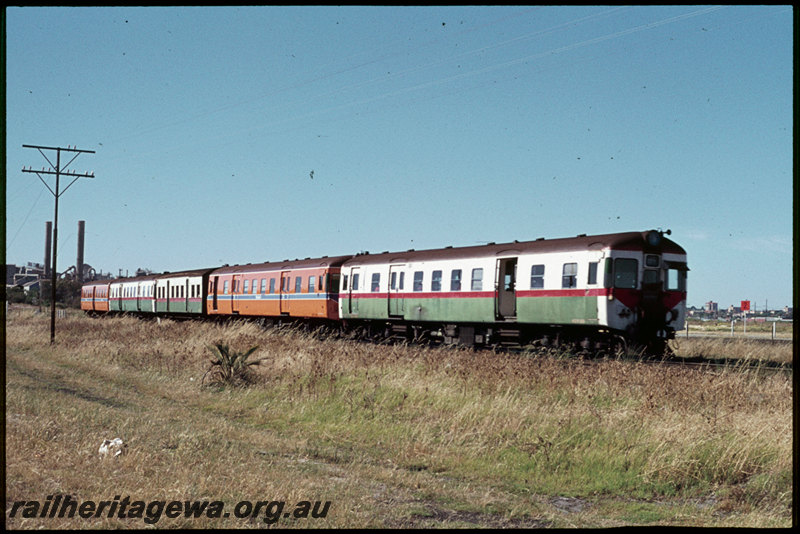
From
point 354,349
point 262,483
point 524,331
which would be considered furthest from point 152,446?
point 524,331

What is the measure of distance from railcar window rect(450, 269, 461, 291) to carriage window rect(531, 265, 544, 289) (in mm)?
3032

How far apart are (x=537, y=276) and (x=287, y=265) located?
49.9 feet

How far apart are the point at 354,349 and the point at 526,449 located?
875cm

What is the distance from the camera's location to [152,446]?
352 inches

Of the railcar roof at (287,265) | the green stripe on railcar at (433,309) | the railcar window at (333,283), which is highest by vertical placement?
the railcar roof at (287,265)

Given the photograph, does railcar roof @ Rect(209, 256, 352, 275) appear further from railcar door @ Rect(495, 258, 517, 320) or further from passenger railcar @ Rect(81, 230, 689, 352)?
railcar door @ Rect(495, 258, 517, 320)

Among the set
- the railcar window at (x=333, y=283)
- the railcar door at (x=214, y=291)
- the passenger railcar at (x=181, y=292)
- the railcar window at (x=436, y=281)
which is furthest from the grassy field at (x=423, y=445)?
the passenger railcar at (x=181, y=292)

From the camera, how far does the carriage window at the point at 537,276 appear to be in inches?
755

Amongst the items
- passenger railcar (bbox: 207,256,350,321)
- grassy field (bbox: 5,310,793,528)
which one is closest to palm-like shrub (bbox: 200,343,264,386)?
grassy field (bbox: 5,310,793,528)

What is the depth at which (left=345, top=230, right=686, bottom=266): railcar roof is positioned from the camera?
17.9m

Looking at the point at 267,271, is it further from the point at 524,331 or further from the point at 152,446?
the point at 152,446

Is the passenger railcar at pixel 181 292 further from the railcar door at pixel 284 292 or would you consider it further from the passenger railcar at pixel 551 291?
the passenger railcar at pixel 551 291

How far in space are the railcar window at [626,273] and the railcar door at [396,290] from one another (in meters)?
8.41

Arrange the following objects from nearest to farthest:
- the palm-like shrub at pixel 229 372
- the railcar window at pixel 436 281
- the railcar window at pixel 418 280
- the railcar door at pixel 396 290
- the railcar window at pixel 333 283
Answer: the palm-like shrub at pixel 229 372
the railcar window at pixel 436 281
the railcar window at pixel 418 280
the railcar door at pixel 396 290
the railcar window at pixel 333 283
